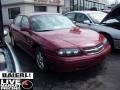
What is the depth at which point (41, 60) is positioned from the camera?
5.45 meters

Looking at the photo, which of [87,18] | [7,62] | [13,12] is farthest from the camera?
[13,12]

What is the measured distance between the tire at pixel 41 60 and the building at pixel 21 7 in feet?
61.3

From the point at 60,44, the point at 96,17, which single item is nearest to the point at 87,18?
the point at 96,17

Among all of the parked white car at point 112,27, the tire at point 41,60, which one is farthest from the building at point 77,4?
the tire at point 41,60

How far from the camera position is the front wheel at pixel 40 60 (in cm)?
527

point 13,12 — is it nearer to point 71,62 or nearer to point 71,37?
point 71,37

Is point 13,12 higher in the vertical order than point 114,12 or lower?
lower

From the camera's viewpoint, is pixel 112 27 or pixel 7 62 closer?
→ pixel 7 62

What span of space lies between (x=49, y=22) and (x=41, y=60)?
1.34 m

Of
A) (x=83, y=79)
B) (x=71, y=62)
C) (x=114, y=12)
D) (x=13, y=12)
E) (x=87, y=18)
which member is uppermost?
(x=114, y=12)

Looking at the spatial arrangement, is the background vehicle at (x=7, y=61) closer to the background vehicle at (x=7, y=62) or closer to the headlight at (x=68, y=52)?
the background vehicle at (x=7, y=62)

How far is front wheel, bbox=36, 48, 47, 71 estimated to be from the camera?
207 inches

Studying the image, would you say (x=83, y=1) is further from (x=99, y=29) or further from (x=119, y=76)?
(x=119, y=76)

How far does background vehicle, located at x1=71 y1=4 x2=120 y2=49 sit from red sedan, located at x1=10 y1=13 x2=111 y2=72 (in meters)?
1.28
